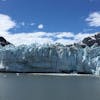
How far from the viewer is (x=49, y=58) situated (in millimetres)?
45750

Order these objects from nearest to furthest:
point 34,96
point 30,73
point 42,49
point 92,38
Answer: point 34,96 < point 42,49 < point 30,73 < point 92,38

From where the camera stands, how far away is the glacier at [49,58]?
148 ft

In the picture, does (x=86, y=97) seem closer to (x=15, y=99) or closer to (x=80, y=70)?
(x=15, y=99)

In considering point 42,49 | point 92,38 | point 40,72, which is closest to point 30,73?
point 40,72

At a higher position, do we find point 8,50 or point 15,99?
point 8,50

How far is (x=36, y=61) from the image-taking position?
46.4 m

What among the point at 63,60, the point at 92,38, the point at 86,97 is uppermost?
the point at 92,38

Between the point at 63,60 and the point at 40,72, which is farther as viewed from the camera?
the point at 40,72

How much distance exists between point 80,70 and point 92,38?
2664 cm

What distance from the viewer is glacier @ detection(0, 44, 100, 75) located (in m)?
45.2

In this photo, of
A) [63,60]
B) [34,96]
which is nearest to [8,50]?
[63,60]

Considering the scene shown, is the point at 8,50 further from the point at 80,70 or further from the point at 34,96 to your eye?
the point at 34,96

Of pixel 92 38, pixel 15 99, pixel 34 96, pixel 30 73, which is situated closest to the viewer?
pixel 15 99

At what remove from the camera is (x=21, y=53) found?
1799 inches
